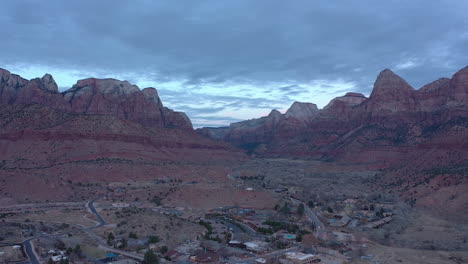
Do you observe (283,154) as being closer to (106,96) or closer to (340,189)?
(106,96)

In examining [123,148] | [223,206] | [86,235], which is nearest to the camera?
[86,235]

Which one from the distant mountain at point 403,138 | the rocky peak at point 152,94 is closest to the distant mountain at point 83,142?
the rocky peak at point 152,94

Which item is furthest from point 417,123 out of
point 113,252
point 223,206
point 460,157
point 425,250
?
point 113,252

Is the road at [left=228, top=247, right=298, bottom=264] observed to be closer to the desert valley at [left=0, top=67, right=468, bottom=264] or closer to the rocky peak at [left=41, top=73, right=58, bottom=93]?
the desert valley at [left=0, top=67, right=468, bottom=264]

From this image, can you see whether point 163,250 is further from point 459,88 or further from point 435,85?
Answer: point 435,85

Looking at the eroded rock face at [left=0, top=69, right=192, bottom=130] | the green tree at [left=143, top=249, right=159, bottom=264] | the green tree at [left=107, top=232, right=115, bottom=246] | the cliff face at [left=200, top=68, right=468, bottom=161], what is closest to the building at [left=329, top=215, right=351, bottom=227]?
the green tree at [left=107, top=232, right=115, bottom=246]

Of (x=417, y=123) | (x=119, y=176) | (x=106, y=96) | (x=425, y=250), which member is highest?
(x=106, y=96)
